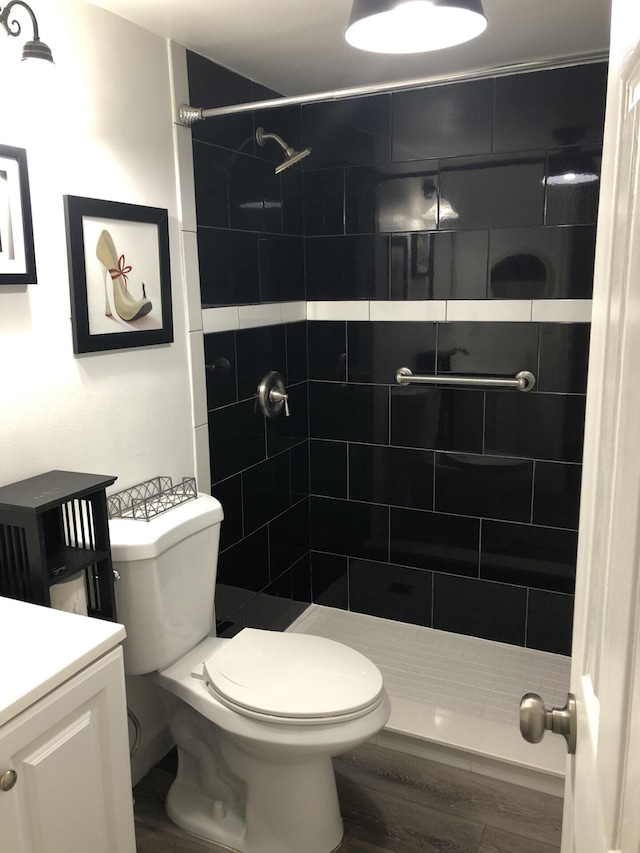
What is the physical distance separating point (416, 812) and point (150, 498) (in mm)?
1177

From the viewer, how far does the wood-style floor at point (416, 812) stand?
1933 mm

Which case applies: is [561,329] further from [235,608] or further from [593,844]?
[593,844]

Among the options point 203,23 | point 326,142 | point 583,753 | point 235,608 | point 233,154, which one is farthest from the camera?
point 326,142

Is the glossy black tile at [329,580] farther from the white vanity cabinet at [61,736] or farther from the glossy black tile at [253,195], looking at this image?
the white vanity cabinet at [61,736]

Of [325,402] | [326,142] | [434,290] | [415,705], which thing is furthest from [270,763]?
[326,142]

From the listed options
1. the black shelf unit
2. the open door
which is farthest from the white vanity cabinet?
the open door

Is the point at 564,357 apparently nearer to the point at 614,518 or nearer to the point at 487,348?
the point at 487,348

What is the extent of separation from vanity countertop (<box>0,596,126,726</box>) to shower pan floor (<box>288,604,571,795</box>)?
1304mm

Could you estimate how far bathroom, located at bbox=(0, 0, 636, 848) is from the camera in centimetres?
174

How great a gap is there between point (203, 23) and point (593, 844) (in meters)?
2.07

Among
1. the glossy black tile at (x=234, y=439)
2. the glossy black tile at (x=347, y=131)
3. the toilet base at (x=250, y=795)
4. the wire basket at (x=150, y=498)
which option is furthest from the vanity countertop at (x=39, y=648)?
the glossy black tile at (x=347, y=131)

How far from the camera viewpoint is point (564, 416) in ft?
8.54

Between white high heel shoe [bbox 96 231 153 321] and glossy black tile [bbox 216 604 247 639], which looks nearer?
white high heel shoe [bbox 96 231 153 321]

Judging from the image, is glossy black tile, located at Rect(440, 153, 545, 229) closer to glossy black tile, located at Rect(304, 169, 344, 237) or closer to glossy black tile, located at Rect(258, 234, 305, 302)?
glossy black tile, located at Rect(304, 169, 344, 237)
